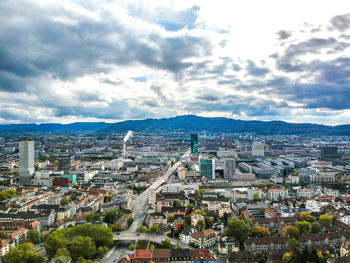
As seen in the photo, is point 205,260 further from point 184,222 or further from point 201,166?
point 201,166

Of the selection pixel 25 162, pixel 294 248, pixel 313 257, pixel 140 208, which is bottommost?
pixel 140 208

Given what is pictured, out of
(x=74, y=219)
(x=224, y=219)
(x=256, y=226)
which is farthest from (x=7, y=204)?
(x=256, y=226)

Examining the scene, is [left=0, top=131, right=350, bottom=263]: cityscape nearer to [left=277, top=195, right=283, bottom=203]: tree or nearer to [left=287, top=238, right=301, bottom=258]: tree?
[left=287, top=238, right=301, bottom=258]: tree

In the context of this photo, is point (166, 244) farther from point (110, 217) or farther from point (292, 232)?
point (292, 232)

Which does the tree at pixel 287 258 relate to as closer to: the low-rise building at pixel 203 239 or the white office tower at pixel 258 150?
the low-rise building at pixel 203 239

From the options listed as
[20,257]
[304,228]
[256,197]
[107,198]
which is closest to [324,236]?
[304,228]

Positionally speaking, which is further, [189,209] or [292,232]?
[189,209]

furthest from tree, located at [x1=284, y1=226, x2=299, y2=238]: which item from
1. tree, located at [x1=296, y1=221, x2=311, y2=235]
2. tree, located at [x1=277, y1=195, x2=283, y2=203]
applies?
tree, located at [x1=277, y1=195, x2=283, y2=203]

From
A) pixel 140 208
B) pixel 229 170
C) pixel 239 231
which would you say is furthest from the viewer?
pixel 229 170
